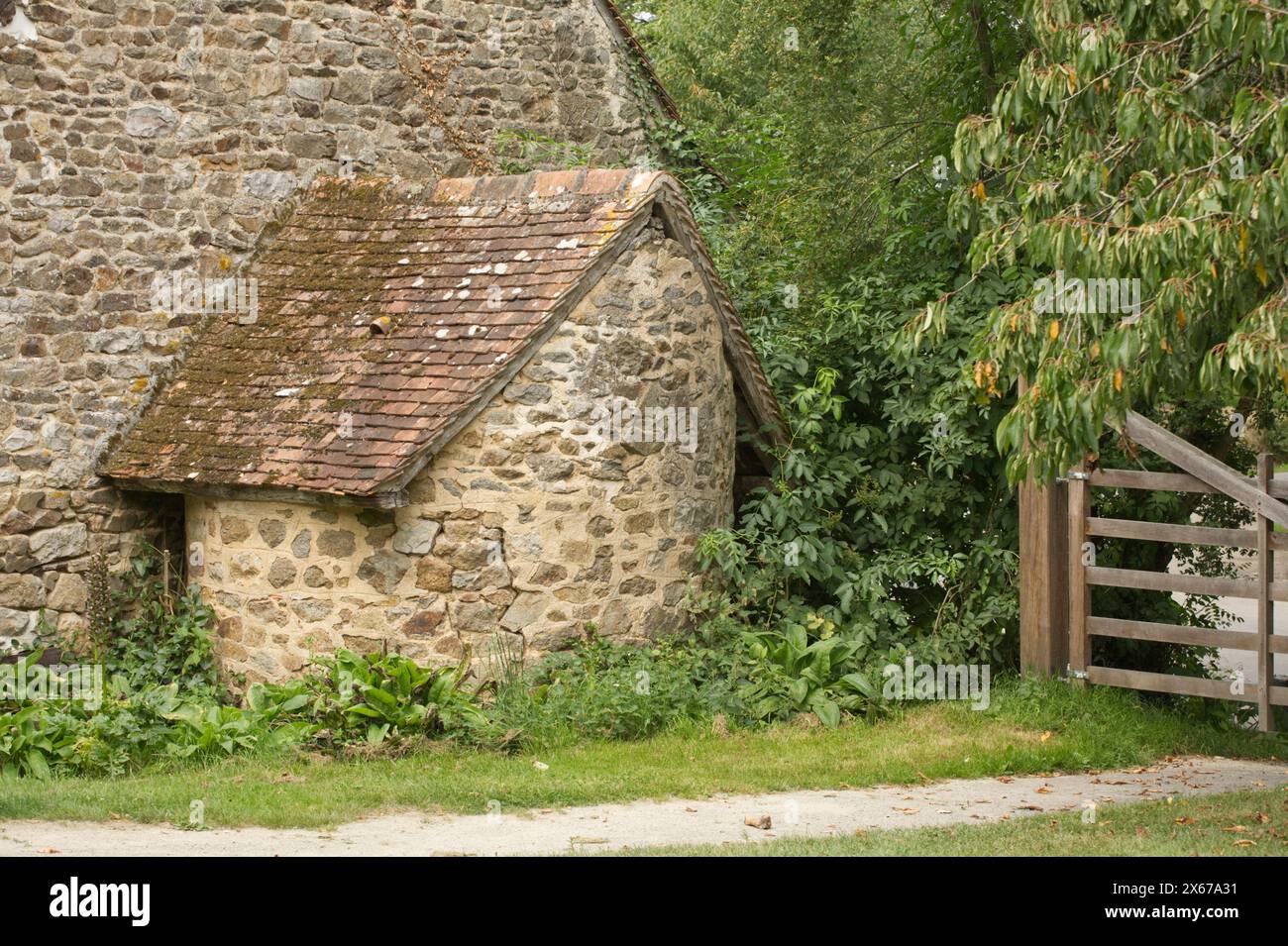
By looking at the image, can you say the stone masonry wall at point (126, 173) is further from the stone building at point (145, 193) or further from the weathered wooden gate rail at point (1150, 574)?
the weathered wooden gate rail at point (1150, 574)

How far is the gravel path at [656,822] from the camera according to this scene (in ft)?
23.2

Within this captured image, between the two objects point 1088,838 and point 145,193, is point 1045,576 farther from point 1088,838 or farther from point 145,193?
point 145,193

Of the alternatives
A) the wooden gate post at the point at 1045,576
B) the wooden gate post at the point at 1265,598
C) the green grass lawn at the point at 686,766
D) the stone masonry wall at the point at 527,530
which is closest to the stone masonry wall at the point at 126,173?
the stone masonry wall at the point at 527,530

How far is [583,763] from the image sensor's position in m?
8.84

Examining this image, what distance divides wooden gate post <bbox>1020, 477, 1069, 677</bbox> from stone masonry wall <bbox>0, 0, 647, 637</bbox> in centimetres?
623

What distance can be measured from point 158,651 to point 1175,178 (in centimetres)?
789

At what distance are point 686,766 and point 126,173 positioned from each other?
21.6 feet

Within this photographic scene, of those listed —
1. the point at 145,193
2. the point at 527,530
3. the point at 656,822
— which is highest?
the point at 145,193

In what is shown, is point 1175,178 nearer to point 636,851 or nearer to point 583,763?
point 636,851

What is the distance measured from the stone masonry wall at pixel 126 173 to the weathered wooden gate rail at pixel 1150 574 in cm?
644

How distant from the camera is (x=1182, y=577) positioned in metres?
9.76

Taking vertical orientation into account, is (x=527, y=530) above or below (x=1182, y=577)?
above

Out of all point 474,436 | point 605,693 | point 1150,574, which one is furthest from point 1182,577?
point 474,436

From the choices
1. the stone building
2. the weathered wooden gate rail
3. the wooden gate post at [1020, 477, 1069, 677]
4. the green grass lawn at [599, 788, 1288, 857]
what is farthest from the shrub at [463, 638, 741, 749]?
the green grass lawn at [599, 788, 1288, 857]
